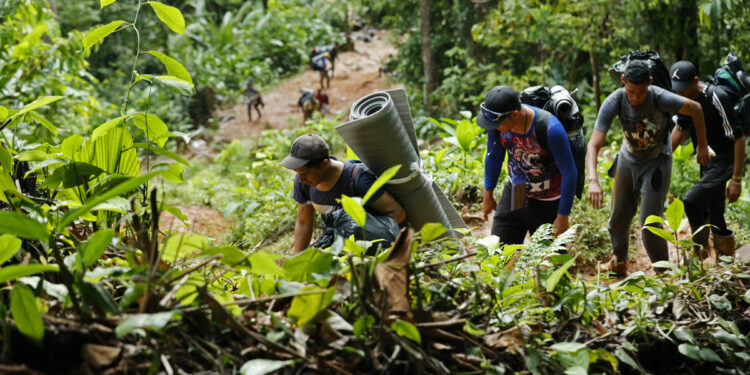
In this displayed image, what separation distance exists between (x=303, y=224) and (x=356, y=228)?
80cm

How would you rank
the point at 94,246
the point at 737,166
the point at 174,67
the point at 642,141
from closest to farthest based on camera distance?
the point at 94,246
the point at 174,67
the point at 642,141
the point at 737,166

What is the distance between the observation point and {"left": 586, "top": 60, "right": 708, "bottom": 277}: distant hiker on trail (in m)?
3.81

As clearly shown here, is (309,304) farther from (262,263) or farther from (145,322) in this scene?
(145,322)

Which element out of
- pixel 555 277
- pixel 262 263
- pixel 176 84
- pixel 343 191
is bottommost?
pixel 343 191

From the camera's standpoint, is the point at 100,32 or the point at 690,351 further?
the point at 100,32

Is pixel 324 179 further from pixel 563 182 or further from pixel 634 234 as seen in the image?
pixel 634 234

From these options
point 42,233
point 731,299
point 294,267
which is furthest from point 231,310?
point 731,299

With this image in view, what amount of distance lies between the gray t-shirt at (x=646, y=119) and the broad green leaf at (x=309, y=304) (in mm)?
3266

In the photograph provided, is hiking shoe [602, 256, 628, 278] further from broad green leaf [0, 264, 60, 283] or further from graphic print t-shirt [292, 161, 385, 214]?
broad green leaf [0, 264, 60, 283]

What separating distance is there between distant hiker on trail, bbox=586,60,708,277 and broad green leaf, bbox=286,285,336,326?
10.0 feet

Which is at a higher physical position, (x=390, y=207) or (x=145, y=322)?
(x=145, y=322)

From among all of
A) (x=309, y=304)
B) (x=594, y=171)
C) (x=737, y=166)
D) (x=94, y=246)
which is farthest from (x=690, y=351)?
(x=737, y=166)

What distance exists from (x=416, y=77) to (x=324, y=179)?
12.0 m

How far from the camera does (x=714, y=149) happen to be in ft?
14.4
